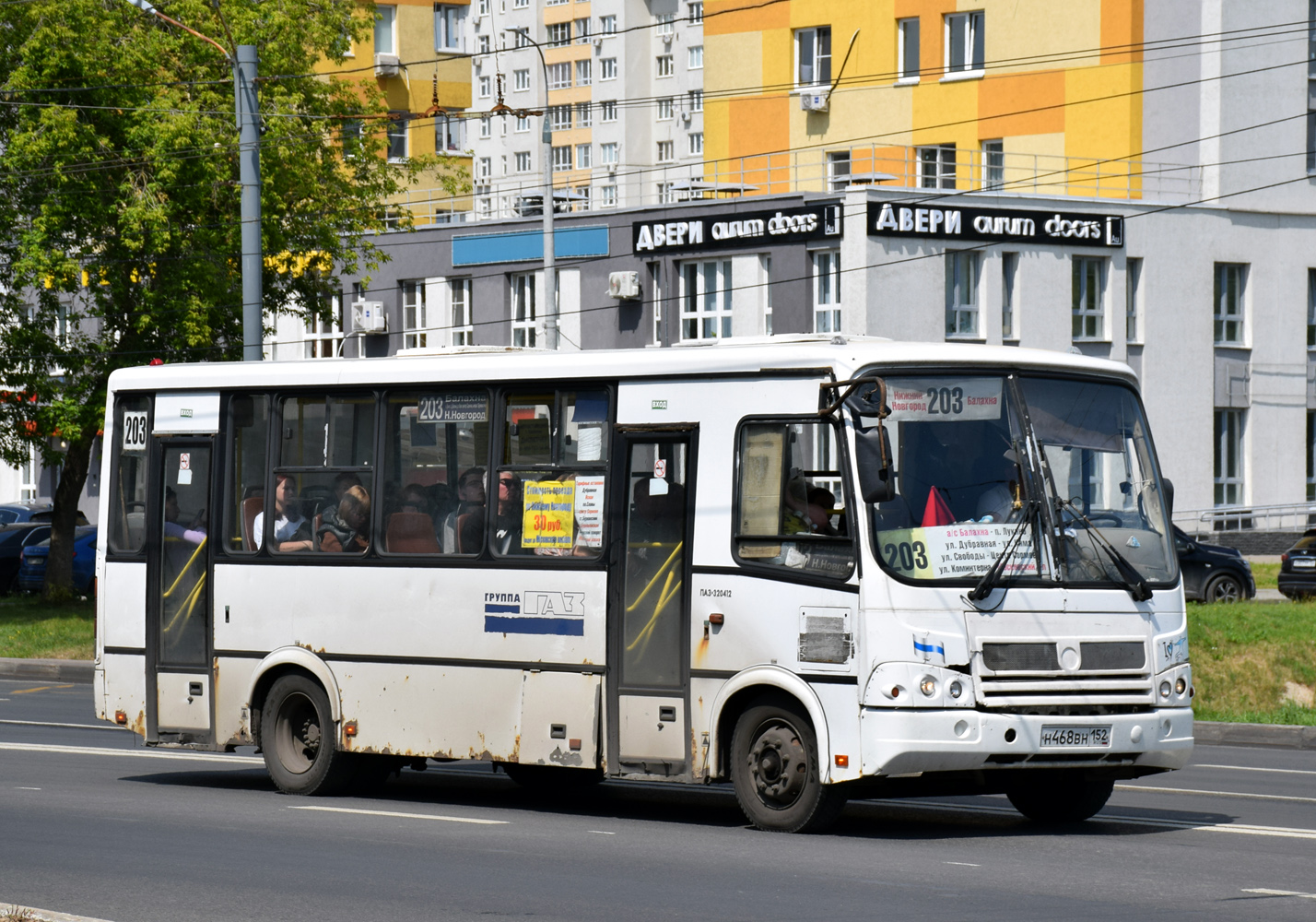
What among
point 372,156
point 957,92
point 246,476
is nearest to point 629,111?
point 957,92

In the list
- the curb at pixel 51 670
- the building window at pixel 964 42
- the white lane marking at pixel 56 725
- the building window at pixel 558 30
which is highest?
the building window at pixel 558 30

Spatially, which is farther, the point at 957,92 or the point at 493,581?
the point at 957,92

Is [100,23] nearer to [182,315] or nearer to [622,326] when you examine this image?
[182,315]

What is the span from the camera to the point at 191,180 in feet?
110

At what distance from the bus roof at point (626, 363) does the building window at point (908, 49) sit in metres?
40.7

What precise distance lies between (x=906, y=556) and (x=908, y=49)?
44.3 metres

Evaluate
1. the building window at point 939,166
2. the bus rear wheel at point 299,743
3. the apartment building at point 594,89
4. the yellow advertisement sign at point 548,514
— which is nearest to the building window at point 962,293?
the building window at point 939,166

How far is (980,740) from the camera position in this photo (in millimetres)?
10773

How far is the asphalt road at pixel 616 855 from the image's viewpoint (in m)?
8.84

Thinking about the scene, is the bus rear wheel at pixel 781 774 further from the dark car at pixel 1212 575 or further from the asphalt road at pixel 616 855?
the dark car at pixel 1212 575

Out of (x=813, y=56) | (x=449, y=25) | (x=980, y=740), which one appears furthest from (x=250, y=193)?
(x=449, y=25)

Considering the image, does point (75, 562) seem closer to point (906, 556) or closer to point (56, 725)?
point (56, 725)

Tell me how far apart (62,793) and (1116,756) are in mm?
6794

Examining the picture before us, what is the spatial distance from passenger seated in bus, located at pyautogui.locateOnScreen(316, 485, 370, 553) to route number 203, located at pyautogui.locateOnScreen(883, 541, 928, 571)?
4.03 m
